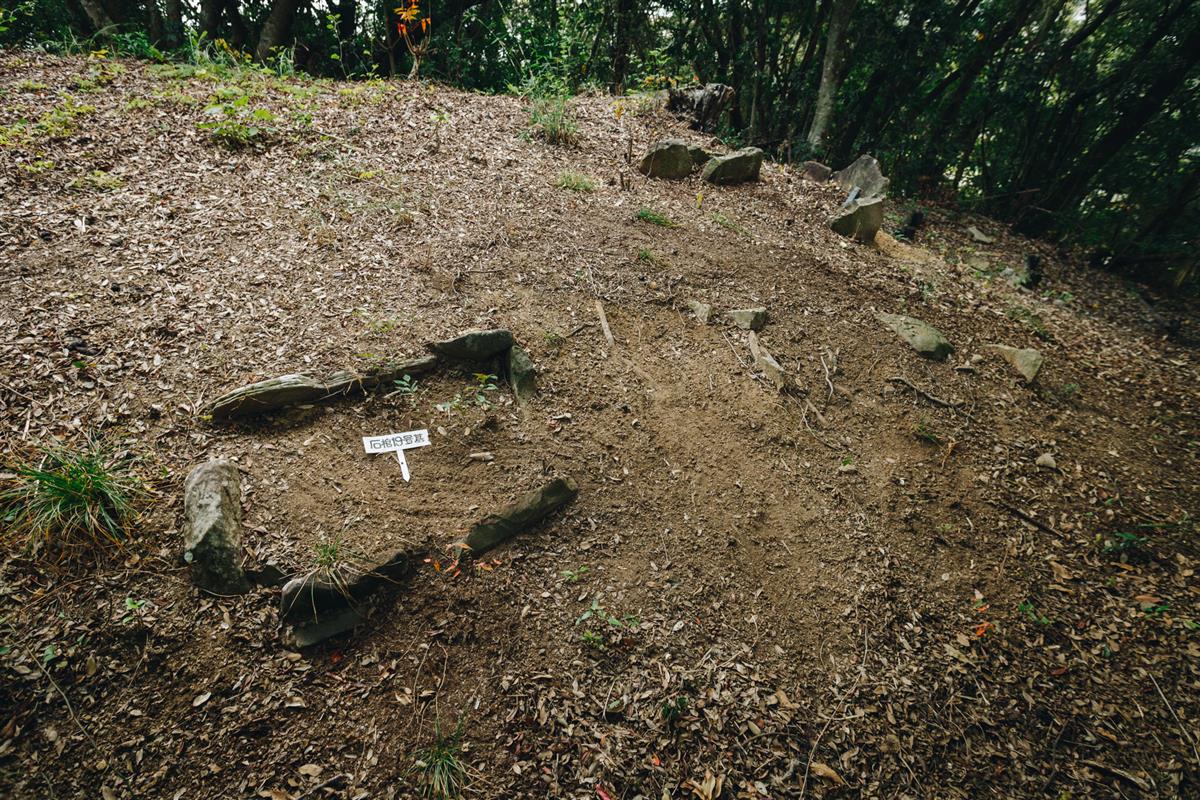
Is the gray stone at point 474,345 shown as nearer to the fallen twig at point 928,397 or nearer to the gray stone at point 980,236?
the fallen twig at point 928,397

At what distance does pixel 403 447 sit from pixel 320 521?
0.59 meters

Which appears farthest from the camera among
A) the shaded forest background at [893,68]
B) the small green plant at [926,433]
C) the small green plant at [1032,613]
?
the shaded forest background at [893,68]

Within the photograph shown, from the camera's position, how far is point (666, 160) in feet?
20.9

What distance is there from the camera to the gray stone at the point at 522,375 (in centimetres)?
344

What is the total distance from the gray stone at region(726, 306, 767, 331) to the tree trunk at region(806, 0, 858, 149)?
581 cm

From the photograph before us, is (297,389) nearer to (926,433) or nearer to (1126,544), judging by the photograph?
(926,433)

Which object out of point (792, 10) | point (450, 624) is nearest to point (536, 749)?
point (450, 624)

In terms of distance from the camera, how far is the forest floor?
225 centimetres

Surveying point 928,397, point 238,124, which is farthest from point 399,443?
point 238,124

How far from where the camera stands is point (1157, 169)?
830 cm

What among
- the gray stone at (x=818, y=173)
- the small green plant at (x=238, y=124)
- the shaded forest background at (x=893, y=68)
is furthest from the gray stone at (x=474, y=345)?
the gray stone at (x=818, y=173)

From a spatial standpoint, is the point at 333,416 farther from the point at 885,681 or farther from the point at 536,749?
the point at 885,681

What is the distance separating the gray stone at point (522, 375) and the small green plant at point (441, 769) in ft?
6.33

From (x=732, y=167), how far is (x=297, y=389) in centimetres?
593
